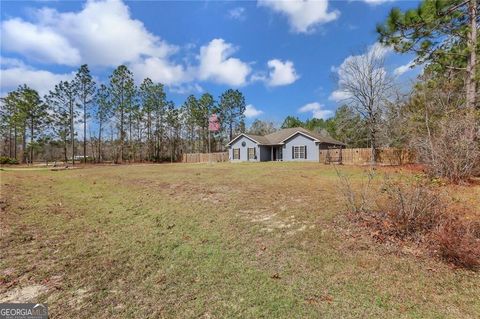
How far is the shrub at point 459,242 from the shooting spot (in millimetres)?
3803

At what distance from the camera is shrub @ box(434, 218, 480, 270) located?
12.5 ft

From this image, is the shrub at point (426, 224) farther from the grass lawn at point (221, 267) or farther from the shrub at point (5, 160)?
the shrub at point (5, 160)

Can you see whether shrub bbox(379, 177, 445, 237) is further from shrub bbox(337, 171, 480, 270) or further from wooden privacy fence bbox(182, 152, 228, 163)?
wooden privacy fence bbox(182, 152, 228, 163)

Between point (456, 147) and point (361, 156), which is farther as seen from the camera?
point (361, 156)

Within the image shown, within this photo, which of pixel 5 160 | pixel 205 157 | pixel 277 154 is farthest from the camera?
pixel 205 157

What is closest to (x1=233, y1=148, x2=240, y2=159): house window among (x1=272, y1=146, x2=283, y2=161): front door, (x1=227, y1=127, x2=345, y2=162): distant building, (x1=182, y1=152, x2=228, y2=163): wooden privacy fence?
(x1=227, y1=127, x2=345, y2=162): distant building

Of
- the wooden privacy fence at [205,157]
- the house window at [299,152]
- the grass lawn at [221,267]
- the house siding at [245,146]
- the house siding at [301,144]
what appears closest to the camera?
the grass lawn at [221,267]

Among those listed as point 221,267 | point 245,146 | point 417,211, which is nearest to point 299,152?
point 245,146

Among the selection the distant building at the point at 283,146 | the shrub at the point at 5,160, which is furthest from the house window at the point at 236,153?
the shrub at the point at 5,160

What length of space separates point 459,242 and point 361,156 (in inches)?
846

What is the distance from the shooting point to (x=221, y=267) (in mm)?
4039

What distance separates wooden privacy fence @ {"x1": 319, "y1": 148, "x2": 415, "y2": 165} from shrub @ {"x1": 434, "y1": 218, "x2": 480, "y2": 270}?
17.4m

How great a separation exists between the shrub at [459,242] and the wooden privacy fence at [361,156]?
1738 cm

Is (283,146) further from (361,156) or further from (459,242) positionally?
(459,242)
